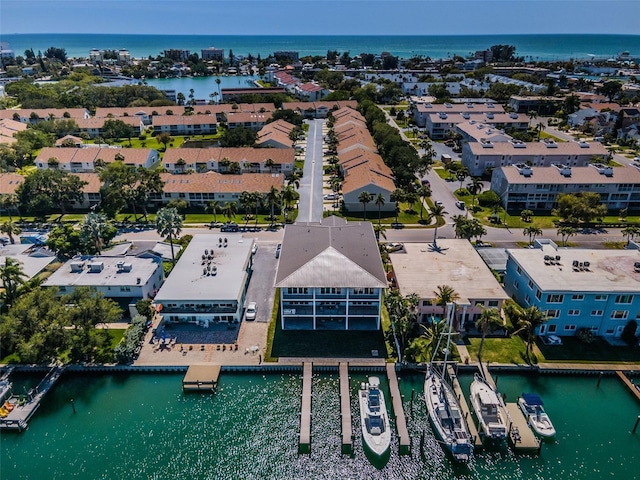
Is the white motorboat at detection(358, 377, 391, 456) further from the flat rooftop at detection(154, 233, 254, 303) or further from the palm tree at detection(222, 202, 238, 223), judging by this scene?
the palm tree at detection(222, 202, 238, 223)

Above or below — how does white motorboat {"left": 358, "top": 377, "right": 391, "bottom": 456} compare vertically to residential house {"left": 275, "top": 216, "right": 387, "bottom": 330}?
below

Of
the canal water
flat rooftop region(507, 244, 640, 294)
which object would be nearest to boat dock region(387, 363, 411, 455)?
the canal water

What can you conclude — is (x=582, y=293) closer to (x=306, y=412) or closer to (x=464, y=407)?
(x=464, y=407)

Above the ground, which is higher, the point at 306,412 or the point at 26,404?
the point at 306,412

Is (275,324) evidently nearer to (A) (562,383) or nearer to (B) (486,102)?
(A) (562,383)

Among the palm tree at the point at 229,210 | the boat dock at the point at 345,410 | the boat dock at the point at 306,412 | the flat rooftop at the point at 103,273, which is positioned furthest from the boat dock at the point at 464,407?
the palm tree at the point at 229,210

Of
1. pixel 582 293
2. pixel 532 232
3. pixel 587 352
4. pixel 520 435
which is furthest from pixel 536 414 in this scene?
pixel 532 232
